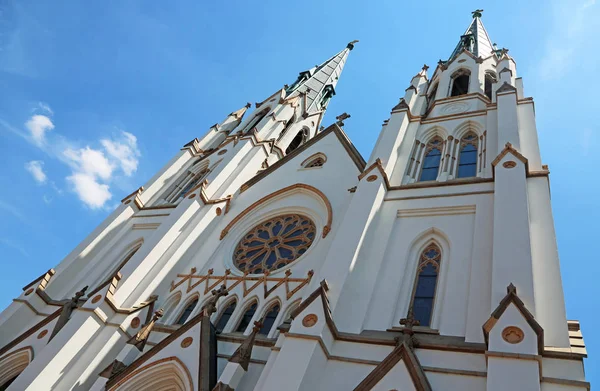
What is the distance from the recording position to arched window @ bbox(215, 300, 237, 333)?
11.1 metres

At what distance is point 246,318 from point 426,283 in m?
4.58

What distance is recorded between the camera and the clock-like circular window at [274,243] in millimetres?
12617

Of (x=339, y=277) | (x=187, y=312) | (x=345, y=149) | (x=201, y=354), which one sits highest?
(x=345, y=149)

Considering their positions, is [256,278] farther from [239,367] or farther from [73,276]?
[73,276]

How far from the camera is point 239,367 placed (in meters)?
8.47

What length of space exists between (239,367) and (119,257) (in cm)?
930

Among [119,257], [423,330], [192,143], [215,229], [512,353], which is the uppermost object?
[192,143]

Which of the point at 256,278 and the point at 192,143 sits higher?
the point at 192,143

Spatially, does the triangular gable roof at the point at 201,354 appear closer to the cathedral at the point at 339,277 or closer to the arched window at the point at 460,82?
the cathedral at the point at 339,277

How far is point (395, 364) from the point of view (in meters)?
7.12

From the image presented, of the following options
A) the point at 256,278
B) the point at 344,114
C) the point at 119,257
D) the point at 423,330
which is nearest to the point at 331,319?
the point at 423,330

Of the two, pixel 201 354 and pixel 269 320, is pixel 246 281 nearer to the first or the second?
pixel 269 320

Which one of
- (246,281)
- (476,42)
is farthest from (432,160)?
(476,42)

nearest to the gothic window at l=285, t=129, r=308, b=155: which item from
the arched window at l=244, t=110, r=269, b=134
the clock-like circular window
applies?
the arched window at l=244, t=110, r=269, b=134
